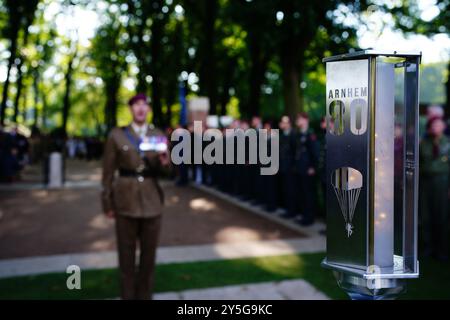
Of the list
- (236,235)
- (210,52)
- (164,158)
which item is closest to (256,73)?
(210,52)

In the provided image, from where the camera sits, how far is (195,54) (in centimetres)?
2686

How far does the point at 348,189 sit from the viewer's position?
1.55 meters

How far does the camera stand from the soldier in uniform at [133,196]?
4.21m

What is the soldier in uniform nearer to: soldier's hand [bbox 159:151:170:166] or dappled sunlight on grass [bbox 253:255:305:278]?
soldier's hand [bbox 159:151:170:166]

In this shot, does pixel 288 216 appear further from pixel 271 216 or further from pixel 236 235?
pixel 236 235

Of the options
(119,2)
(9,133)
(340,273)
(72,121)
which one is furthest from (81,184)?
(72,121)

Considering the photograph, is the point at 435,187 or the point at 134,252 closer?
the point at 134,252

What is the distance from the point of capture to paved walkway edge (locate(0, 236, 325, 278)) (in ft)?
19.8

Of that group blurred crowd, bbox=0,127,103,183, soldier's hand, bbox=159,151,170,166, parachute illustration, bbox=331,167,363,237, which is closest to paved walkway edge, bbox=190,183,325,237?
soldier's hand, bbox=159,151,170,166

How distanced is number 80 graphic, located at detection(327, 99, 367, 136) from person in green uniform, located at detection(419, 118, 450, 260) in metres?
5.27

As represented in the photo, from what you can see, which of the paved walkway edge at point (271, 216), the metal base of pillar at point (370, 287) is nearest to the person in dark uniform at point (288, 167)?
the paved walkway edge at point (271, 216)

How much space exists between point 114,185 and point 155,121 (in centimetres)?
2073

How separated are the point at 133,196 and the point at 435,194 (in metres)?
4.35
